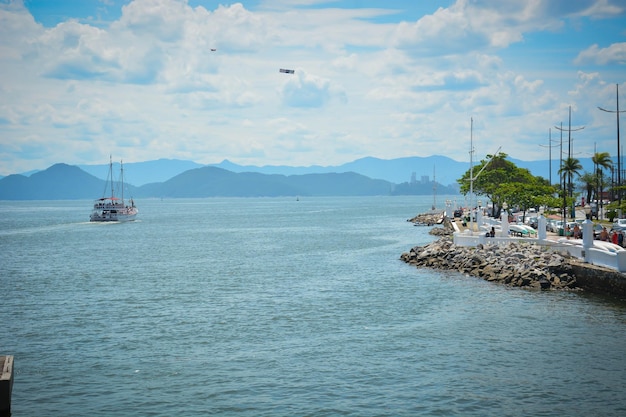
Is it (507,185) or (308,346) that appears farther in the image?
(507,185)

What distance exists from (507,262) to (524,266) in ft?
6.16

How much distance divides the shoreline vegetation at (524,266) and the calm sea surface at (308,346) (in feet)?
4.37

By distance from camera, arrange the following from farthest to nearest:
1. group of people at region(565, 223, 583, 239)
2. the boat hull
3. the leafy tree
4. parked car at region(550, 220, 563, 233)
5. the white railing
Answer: the boat hull < the leafy tree < parked car at region(550, 220, 563, 233) < group of people at region(565, 223, 583, 239) < the white railing

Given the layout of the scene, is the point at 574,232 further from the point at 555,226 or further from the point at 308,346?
the point at 308,346

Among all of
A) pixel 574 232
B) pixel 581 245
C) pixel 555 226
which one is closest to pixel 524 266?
pixel 581 245

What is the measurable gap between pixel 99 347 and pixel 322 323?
937 cm

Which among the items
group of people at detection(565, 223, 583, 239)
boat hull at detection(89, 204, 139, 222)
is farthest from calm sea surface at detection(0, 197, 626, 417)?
boat hull at detection(89, 204, 139, 222)

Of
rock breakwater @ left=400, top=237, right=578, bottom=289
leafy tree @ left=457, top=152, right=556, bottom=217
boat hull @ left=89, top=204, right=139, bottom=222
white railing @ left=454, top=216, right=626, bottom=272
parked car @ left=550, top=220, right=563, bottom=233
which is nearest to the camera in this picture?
white railing @ left=454, top=216, right=626, bottom=272

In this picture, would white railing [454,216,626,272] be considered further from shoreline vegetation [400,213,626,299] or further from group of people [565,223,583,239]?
group of people [565,223,583,239]

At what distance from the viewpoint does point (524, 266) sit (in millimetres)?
39594

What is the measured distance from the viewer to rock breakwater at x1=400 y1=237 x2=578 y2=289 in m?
37.3

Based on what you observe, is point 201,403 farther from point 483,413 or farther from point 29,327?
point 29,327

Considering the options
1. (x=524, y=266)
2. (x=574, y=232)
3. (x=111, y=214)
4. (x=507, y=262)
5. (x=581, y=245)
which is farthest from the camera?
(x=111, y=214)

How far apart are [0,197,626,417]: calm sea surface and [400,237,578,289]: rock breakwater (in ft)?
5.19
